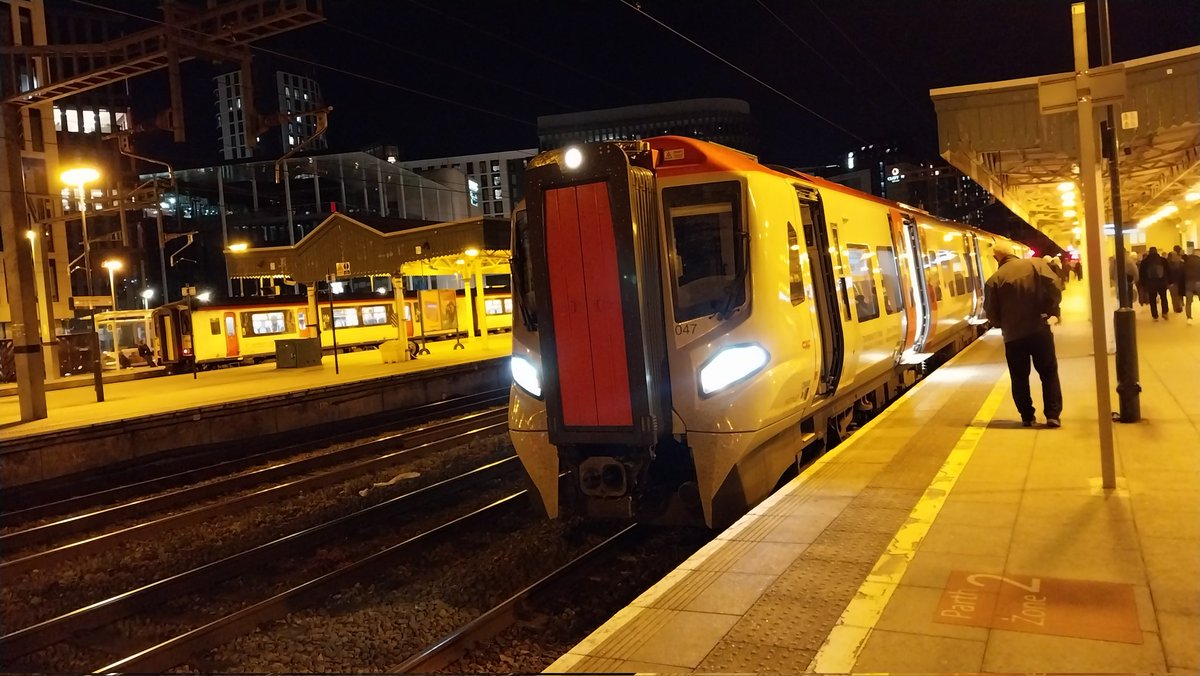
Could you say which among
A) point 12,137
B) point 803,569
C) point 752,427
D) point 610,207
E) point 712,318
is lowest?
point 803,569

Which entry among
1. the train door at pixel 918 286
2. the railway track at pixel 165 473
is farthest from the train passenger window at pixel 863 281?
the railway track at pixel 165 473

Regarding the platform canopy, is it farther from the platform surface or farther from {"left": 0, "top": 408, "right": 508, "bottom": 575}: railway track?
the platform surface

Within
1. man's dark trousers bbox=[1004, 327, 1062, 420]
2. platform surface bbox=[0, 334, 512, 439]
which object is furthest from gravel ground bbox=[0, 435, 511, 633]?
man's dark trousers bbox=[1004, 327, 1062, 420]

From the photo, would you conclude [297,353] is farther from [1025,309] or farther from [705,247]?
[1025,309]

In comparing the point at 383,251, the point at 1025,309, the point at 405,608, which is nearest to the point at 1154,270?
the point at 1025,309

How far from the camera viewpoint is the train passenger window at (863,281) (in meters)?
8.30

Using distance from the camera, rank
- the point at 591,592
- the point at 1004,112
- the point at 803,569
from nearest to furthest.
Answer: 1. the point at 803,569
2. the point at 591,592
3. the point at 1004,112

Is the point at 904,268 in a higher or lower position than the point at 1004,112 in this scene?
lower

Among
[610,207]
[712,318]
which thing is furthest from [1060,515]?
[610,207]

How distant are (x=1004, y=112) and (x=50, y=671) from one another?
11.1 m

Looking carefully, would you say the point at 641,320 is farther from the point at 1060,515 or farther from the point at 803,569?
the point at 1060,515

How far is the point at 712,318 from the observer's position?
5812mm

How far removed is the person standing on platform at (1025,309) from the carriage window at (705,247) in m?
3.26

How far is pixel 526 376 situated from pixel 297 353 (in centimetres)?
2327
